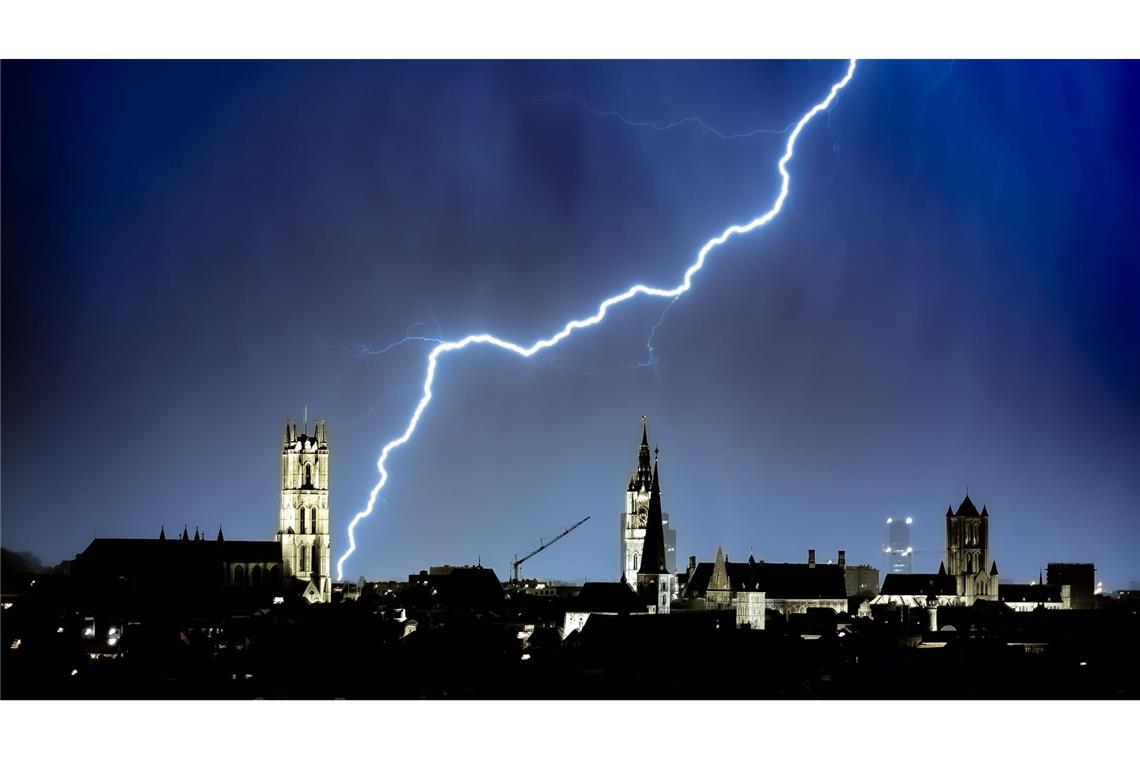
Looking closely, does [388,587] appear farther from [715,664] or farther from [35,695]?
[35,695]

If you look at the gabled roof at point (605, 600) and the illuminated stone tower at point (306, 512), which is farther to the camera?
the illuminated stone tower at point (306, 512)

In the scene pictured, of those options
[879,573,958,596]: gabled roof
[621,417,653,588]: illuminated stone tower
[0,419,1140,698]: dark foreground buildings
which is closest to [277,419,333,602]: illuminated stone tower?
[0,419,1140,698]: dark foreground buildings

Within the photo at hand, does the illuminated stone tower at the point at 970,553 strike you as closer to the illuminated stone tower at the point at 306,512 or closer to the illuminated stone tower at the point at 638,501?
the illuminated stone tower at the point at 638,501

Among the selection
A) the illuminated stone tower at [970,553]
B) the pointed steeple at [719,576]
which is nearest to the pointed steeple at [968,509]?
the illuminated stone tower at [970,553]

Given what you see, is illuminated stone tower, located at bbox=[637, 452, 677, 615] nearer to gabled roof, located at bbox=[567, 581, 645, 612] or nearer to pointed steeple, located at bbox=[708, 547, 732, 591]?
pointed steeple, located at bbox=[708, 547, 732, 591]

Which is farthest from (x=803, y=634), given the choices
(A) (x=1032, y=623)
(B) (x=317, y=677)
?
(B) (x=317, y=677)

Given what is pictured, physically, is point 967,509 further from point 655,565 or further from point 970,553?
point 655,565
